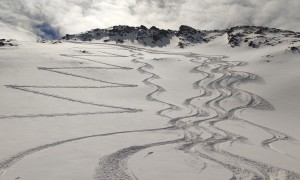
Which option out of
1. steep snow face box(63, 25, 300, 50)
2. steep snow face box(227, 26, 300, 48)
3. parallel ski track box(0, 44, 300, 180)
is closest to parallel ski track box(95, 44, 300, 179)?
parallel ski track box(0, 44, 300, 180)

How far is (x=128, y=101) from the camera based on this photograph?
90.9ft

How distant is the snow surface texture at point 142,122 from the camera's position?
13.3 meters

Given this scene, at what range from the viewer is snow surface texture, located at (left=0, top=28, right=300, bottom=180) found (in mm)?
13312

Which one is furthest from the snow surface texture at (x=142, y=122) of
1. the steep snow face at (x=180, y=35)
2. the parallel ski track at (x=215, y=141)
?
the steep snow face at (x=180, y=35)

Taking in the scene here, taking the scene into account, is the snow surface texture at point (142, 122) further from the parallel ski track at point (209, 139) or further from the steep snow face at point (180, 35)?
the steep snow face at point (180, 35)

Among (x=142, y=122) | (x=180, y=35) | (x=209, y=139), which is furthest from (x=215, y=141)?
(x=180, y=35)

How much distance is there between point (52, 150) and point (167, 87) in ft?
72.0

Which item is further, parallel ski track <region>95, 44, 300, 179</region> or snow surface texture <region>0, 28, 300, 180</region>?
snow surface texture <region>0, 28, 300, 180</region>

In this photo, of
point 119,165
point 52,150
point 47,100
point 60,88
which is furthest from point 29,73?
point 119,165

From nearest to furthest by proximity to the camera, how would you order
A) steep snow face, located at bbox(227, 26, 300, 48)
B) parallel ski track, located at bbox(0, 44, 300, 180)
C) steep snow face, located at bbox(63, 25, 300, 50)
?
1. parallel ski track, located at bbox(0, 44, 300, 180)
2. steep snow face, located at bbox(227, 26, 300, 48)
3. steep snow face, located at bbox(63, 25, 300, 50)

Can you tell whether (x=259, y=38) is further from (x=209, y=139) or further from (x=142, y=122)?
(x=209, y=139)

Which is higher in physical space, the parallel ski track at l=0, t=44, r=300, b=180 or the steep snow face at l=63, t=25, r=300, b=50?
the steep snow face at l=63, t=25, r=300, b=50

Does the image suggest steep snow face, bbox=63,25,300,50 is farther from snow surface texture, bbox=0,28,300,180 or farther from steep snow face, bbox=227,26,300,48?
snow surface texture, bbox=0,28,300,180

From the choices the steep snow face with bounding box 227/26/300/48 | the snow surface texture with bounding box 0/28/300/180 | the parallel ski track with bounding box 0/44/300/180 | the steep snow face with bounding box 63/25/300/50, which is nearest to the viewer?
the parallel ski track with bounding box 0/44/300/180
